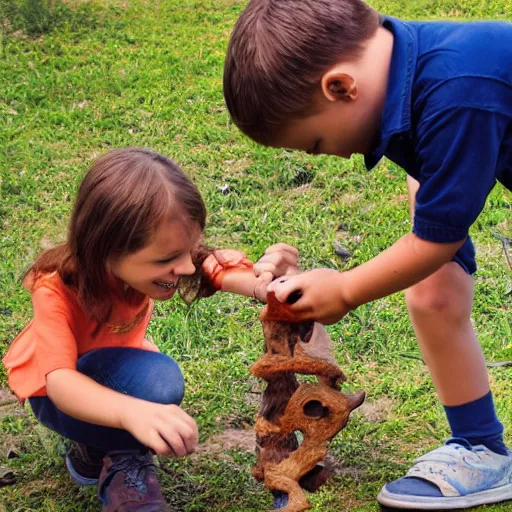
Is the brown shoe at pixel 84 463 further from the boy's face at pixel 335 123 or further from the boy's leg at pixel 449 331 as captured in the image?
the boy's face at pixel 335 123

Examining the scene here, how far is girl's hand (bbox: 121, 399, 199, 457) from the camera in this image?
91.9 inches

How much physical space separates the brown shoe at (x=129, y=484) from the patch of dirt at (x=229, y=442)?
0.99 feet

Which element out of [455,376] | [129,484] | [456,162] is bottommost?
[129,484]

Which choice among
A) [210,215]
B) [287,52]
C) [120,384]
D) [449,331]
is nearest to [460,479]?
[449,331]

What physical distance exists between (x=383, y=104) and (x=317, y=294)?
1.61 feet

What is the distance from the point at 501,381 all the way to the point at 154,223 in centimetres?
153

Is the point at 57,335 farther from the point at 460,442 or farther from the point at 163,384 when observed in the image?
the point at 460,442

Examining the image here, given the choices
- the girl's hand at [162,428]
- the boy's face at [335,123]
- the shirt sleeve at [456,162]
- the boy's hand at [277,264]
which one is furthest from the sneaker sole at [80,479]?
the shirt sleeve at [456,162]

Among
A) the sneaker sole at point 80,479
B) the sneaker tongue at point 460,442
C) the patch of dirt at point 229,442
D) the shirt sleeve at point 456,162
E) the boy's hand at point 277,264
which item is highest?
the shirt sleeve at point 456,162

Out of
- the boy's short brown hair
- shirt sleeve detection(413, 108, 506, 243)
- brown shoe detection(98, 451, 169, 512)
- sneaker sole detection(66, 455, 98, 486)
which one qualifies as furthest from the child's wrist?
sneaker sole detection(66, 455, 98, 486)

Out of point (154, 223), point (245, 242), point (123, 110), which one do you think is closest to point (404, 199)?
point (245, 242)

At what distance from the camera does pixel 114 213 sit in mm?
2639

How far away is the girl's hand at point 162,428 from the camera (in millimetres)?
2334

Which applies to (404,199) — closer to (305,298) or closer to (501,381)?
(501,381)
